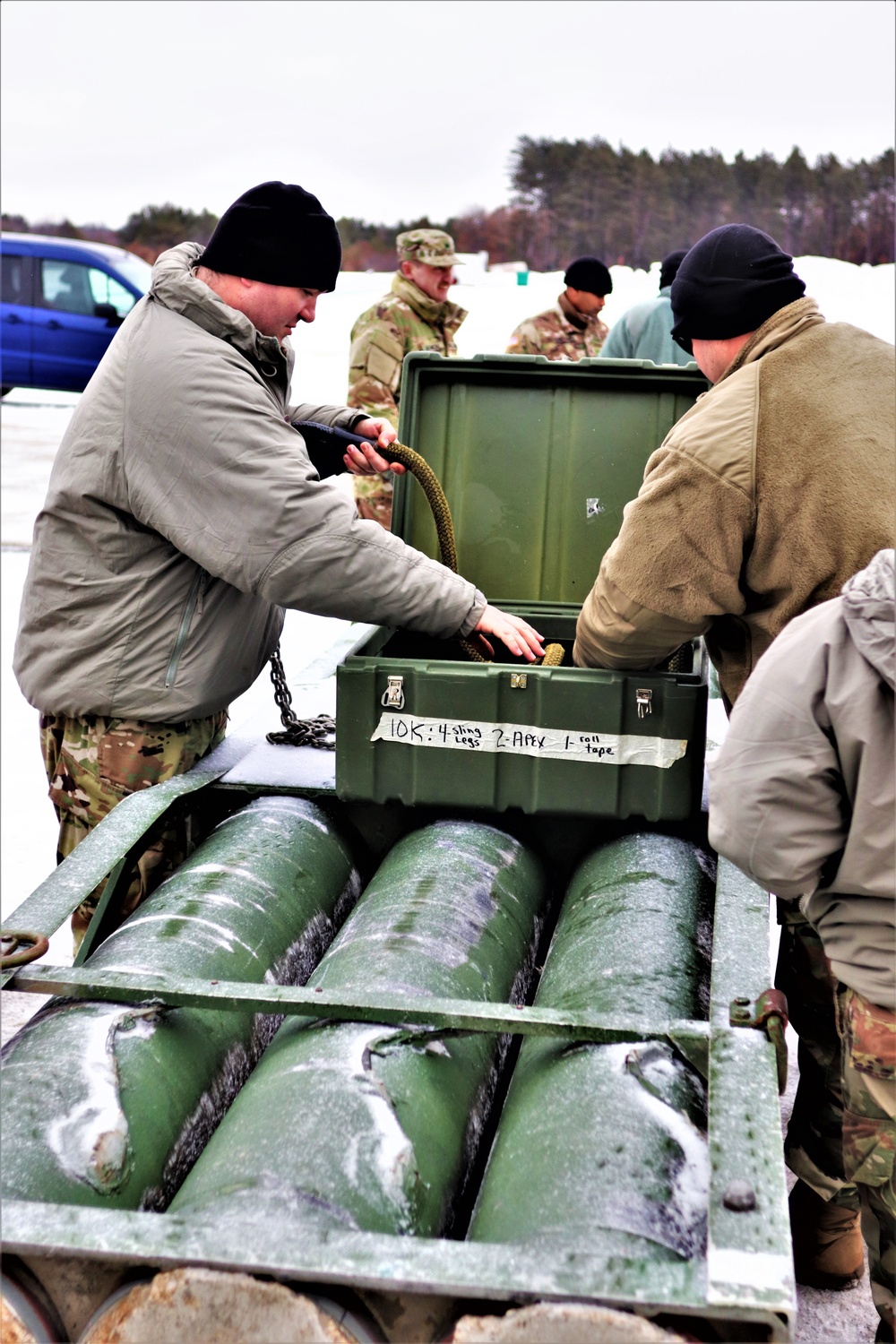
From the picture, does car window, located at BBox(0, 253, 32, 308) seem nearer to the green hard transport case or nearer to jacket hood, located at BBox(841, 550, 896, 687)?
the green hard transport case

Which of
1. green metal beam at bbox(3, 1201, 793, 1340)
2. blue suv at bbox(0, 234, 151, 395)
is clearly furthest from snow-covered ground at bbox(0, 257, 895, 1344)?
green metal beam at bbox(3, 1201, 793, 1340)

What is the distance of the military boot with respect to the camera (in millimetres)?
2652

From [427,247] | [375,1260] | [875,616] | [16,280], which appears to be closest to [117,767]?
[375,1260]

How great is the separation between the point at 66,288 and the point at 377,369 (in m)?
9.21

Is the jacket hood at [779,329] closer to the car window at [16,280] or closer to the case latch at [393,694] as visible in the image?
the case latch at [393,694]

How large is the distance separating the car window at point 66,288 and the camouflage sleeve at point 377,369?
8815mm

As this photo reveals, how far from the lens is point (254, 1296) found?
1.44 metres

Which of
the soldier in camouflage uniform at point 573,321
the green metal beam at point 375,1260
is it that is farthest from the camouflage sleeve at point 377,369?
the green metal beam at point 375,1260

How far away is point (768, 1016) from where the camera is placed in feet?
6.05

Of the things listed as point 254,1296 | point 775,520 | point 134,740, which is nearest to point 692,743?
point 775,520

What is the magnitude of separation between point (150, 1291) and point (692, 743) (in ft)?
5.03

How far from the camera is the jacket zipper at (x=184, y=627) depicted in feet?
9.12

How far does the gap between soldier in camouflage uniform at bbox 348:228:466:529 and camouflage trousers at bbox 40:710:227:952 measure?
4.18 meters

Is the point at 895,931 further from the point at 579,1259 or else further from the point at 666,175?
the point at 666,175
